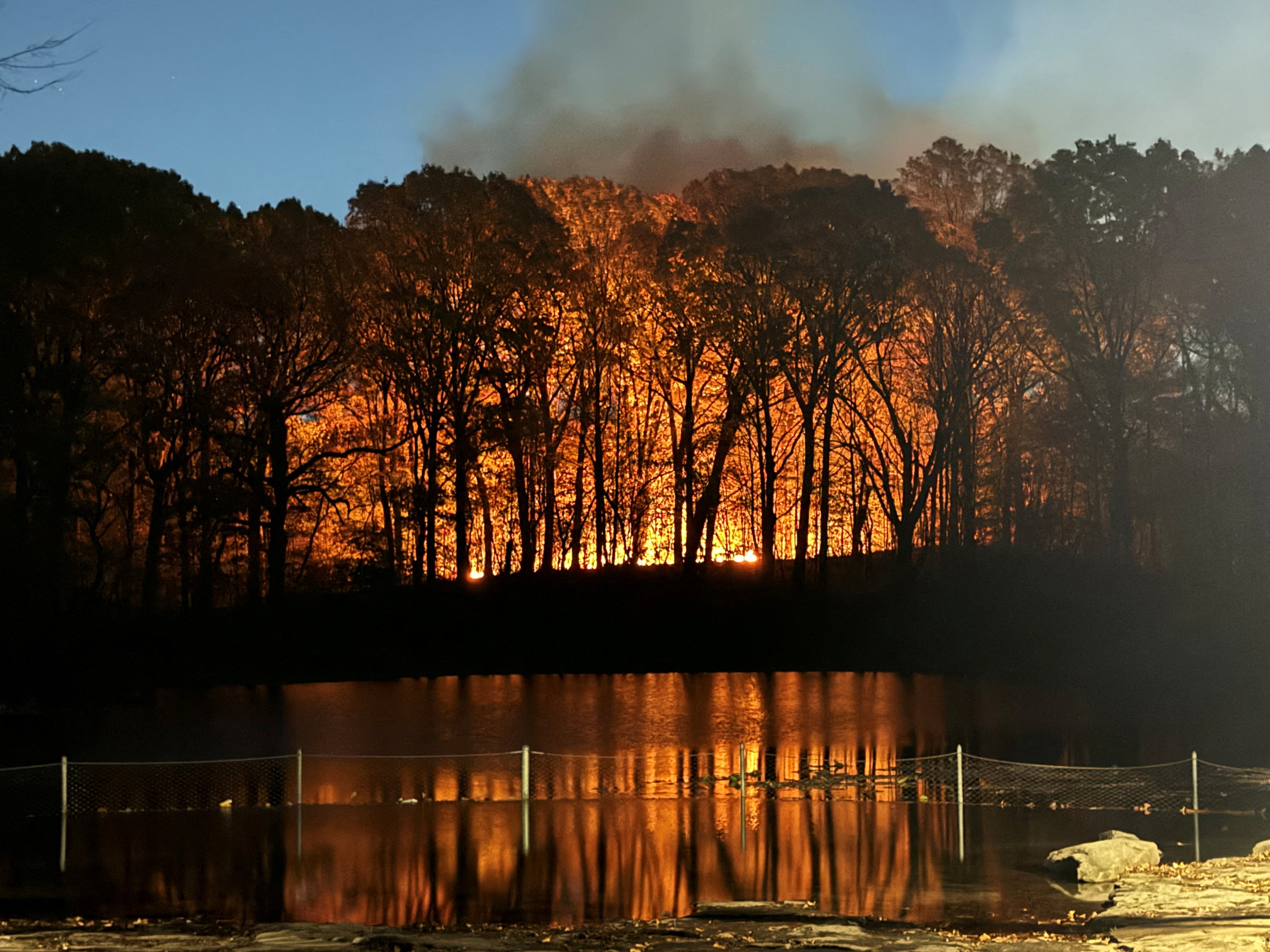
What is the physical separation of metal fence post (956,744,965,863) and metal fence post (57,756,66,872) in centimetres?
1139

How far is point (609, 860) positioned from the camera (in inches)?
679

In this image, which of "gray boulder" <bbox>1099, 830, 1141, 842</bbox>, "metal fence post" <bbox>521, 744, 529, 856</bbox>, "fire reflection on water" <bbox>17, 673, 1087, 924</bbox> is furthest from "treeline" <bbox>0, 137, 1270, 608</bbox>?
"gray boulder" <bbox>1099, 830, 1141, 842</bbox>

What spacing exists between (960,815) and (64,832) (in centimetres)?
1309

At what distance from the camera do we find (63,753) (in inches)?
1152

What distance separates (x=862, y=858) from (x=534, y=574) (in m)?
39.1

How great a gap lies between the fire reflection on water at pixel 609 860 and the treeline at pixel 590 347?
26526mm

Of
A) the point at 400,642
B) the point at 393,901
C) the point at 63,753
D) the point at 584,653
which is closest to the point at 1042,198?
the point at 584,653

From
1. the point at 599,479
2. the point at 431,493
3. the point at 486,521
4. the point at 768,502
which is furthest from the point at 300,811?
the point at 486,521

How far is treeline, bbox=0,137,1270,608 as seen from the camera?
1876 inches

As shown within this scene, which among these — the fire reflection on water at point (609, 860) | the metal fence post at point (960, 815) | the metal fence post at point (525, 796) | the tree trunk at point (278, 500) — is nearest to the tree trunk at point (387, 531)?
the tree trunk at point (278, 500)

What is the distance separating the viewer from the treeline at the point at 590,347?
4766 cm

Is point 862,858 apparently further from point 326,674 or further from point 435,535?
point 435,535

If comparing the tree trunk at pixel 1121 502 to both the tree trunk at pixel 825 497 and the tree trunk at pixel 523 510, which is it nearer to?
the tree trunk at pixel 825 497

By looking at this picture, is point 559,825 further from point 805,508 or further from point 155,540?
point 805,508
